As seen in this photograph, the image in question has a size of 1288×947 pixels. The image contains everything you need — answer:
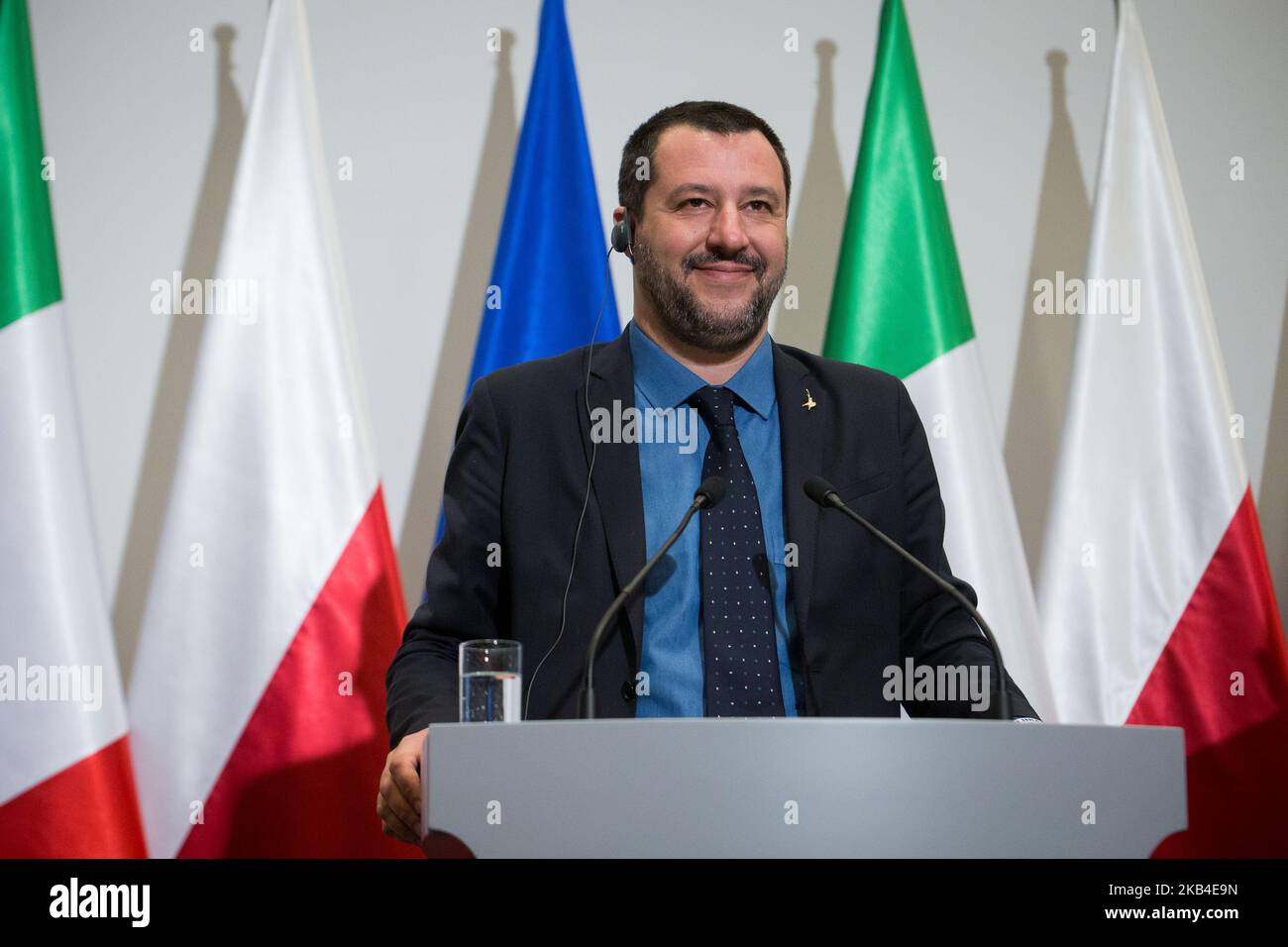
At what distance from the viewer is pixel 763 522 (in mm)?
2221

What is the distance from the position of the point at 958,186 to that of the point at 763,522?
1.83 meters

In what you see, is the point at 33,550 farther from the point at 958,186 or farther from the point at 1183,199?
the point at 1183,199

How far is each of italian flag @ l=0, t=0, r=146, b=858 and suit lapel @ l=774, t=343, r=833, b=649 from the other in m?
1.69

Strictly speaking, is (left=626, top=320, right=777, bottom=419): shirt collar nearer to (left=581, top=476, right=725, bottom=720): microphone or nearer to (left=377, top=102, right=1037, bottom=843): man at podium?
(left=377, top=102, right=1037, bottom=843): man at podium

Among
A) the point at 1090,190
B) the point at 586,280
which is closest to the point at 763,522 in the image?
the point at 586,280

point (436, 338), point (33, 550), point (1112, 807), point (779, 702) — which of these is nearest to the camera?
point (1112, 807)

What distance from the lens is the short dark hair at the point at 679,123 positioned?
97.7 inches

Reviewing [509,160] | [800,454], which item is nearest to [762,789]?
[800,454]

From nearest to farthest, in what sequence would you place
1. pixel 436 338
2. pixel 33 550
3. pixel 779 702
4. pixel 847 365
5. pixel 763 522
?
pixel 779 702 < pixel 763 522 < pixel 847 365 < pixel 33 550 < pixel 436 338

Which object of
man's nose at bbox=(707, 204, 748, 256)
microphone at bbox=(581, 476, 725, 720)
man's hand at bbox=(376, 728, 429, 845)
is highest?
man's nose at bbox=(707, 204, 748, 256)

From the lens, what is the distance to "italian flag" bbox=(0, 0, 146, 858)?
284 cm

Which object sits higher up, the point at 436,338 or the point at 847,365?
the point at 436,338

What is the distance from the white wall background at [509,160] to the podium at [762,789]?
223 cm

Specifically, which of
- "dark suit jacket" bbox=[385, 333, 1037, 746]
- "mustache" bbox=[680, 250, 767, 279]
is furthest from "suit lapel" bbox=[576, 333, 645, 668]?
"mustache" bbox=[680, 250, 767, 279]
